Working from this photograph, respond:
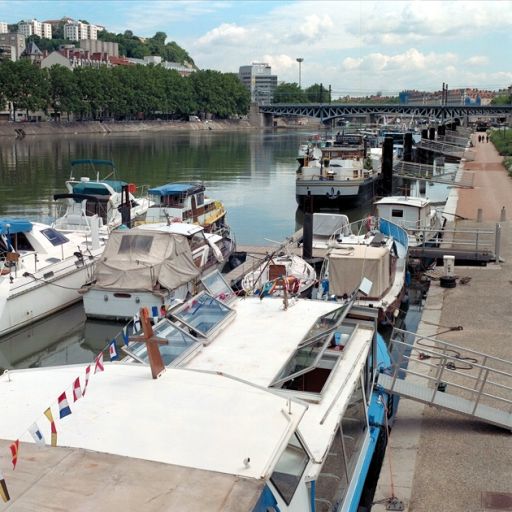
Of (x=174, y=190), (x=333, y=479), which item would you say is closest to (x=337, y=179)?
(x=174, y=190)

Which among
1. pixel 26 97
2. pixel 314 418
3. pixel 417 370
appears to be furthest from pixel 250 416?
pixel 26 97

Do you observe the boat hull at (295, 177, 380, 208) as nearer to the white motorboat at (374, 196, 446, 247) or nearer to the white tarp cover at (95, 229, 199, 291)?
the white motorboat at (374, 196, 446, 247)

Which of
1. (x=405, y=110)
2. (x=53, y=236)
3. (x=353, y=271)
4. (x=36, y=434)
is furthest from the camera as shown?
(x=405, y=110)

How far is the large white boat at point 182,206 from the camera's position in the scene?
93.0 ft

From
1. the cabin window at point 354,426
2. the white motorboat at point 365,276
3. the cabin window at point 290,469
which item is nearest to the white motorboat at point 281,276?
the white motorboat at point 365,276

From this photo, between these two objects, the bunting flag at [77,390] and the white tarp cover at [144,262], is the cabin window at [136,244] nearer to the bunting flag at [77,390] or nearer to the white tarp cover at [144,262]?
the white tarp cover at [144,262]

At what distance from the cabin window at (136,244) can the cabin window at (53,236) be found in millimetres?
2721

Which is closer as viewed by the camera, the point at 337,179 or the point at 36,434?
the point at 36,434

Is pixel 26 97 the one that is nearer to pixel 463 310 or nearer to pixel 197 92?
pixel 197 92

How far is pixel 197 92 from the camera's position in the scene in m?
183

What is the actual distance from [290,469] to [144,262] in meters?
13.7

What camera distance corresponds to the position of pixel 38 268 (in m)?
20.0

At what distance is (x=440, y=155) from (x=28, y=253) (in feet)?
237

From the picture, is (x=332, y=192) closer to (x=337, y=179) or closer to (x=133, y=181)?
(x=337, y=179)
